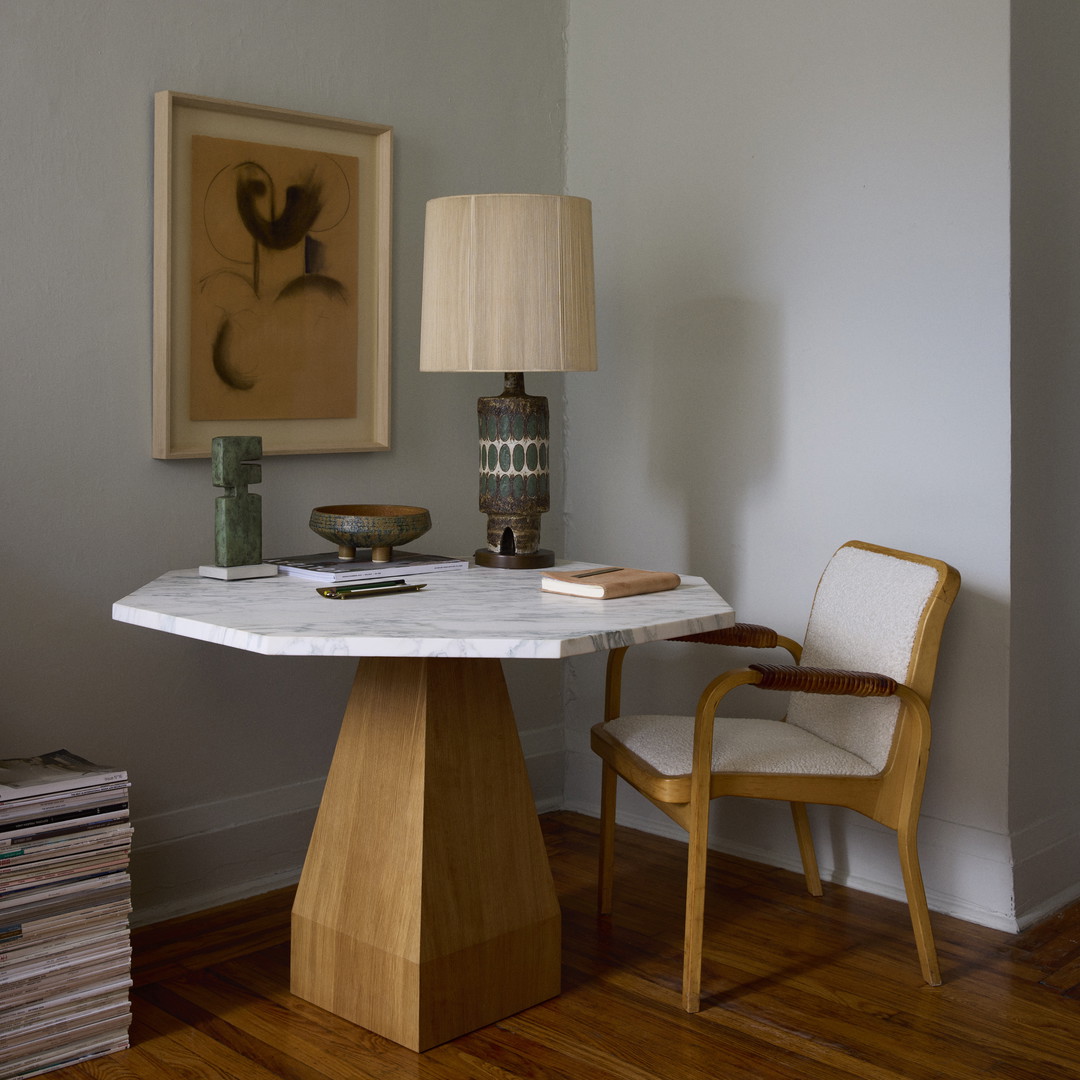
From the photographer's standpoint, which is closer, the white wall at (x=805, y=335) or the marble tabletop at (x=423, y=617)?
the marble tabletop at (x=423, y=617)

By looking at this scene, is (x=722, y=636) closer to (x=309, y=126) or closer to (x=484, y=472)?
(x=484, y=472)

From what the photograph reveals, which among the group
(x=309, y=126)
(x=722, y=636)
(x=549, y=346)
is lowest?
(x=722, y=636)

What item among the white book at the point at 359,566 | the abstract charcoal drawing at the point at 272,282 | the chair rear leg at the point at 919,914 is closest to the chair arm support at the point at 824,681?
the chair rear leg at the point at 919,914

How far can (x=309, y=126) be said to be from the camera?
2725mm

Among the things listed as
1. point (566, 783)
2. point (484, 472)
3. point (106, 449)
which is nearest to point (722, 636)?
point (484, 472)

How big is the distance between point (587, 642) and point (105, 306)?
1281 mm

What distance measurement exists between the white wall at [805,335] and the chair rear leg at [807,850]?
0.11m

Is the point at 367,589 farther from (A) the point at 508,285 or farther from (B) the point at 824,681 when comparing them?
(B) the point at 824,681

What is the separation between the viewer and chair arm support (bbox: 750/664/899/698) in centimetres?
218

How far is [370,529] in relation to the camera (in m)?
2.41

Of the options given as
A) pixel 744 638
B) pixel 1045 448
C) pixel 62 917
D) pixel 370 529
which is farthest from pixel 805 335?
pixel 62 917

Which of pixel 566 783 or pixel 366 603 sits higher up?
pixel 366 603

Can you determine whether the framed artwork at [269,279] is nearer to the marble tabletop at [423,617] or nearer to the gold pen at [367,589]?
the marble tabletop at [423,617]

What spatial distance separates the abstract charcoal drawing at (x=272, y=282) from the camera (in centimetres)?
259
